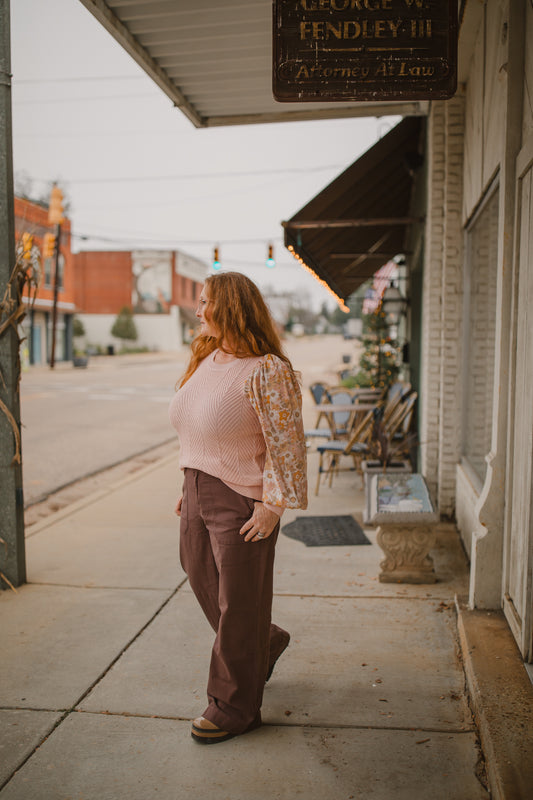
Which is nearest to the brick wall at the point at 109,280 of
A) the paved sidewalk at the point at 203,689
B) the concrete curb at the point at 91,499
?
the concrete curb at the point at 91,499

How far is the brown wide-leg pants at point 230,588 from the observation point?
2.81m

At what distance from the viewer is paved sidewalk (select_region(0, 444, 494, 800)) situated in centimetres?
265

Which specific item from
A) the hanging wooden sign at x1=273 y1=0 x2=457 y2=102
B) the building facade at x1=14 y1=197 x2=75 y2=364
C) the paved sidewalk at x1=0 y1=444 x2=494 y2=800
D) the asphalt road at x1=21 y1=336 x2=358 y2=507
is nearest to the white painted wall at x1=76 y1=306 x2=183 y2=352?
the building facade at x1=14 y1=197 x2=75 y2=364

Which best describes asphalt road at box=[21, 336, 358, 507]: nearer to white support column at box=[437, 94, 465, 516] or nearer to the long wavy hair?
white support column at box=[437, 94, 465, 516]

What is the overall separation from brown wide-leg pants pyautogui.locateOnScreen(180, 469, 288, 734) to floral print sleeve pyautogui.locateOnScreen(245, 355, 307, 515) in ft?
0.48

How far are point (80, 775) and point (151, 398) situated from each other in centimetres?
1816

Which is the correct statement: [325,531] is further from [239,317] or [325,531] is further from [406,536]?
[239,317]

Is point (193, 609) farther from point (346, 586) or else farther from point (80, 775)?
point (80, 775)

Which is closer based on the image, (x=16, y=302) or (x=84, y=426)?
(x=16, y=302)

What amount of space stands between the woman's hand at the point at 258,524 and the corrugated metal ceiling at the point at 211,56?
3.38 m

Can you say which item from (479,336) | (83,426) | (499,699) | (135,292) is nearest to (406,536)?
(499,699)

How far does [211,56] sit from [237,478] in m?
3.82

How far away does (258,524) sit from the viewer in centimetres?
275

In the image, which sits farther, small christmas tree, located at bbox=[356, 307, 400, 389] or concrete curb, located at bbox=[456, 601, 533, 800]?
small christmas tree, located at bbox=[356, 307, 400, 389]
